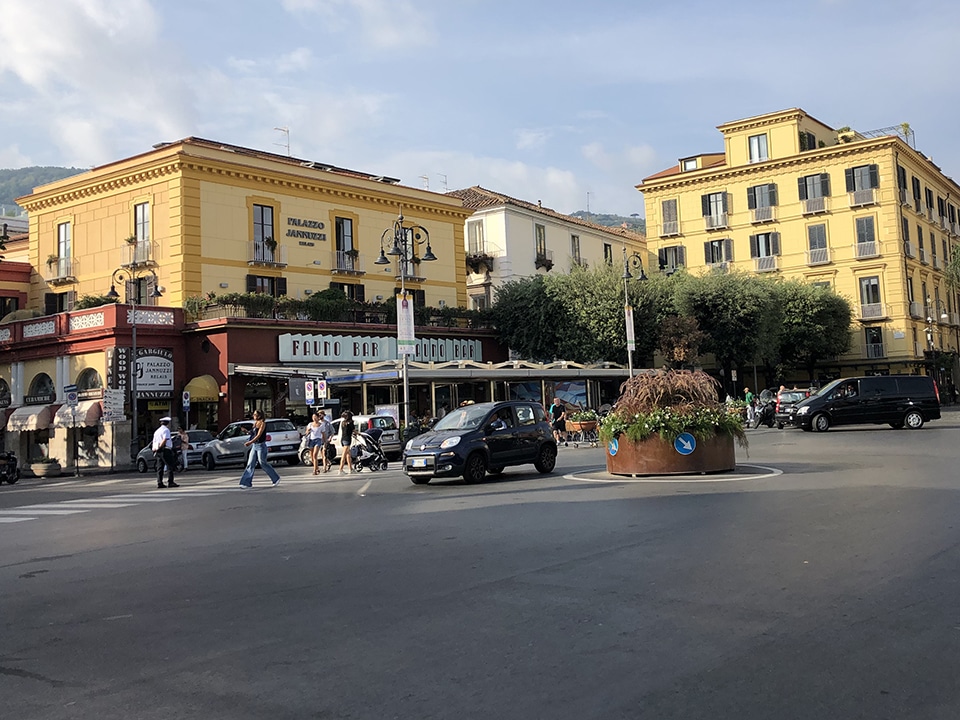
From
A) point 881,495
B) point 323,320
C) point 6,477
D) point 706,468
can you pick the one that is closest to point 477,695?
point 881,495

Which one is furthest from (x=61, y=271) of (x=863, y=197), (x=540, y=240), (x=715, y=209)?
(x=863, y=197)

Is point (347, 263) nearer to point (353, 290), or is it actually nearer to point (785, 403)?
point (353, 290)

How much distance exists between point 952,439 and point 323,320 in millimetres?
25157

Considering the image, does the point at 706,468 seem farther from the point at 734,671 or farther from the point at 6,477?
the point at 6,477

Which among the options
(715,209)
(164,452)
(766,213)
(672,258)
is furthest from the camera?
(672,258)

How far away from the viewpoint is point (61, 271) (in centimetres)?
4344

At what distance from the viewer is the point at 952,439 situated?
77.9 feet

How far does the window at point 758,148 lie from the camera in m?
59.8

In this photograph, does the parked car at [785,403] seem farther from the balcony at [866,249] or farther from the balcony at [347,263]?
the balcony at [866,249]

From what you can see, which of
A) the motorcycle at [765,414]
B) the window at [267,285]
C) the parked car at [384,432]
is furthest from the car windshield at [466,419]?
the window at [267,285]

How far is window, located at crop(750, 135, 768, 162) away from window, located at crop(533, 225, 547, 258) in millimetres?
14608

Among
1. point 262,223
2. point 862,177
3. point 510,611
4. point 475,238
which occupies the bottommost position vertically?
point 510,611

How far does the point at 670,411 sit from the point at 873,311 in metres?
46.0

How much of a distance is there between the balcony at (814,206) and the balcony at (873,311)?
21.6 feet
